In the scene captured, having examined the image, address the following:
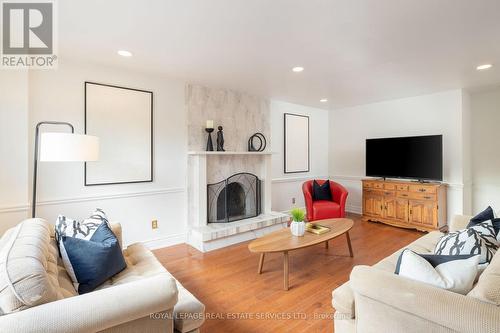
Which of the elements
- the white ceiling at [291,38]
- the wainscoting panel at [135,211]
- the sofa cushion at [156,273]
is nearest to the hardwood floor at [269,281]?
the wainscoting panel at [135,211]

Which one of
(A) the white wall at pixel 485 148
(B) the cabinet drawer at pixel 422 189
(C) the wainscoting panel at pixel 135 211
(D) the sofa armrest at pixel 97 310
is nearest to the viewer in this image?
(D) the sofa armrest at pixel 97 310

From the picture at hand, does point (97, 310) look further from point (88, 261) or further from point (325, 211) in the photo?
point (325, 211)

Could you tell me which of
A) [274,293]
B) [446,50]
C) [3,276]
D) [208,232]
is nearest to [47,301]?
[3,276]

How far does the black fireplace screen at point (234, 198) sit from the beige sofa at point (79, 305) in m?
2.46

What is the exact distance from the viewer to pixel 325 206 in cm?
425

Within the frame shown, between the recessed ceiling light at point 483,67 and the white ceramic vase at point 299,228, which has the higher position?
the recessed ceiling light at point 483,67

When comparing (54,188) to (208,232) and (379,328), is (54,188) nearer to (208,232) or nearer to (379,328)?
(208,232)

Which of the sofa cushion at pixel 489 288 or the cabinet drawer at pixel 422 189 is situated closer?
the sofa cushion at pixel 489 288

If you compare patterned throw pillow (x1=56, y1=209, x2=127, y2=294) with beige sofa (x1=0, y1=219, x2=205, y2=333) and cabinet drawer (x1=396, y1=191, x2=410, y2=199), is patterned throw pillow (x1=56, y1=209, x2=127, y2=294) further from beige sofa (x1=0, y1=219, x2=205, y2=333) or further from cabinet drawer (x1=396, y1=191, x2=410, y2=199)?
cabinet drawer (x1=396, y1=191, x2=410, y2=199)

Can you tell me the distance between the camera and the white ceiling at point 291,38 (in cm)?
186

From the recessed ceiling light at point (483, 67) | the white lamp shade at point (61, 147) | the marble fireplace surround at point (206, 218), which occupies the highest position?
the recessed ceiling light at point (483, 67)

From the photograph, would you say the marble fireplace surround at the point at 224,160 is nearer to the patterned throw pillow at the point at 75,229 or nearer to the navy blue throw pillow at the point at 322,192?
the navy blue throw pillow at the point at 322,192

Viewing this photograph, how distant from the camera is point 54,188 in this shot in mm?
2783

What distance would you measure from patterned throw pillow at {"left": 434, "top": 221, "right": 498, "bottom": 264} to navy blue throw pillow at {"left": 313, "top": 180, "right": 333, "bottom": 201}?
2.77m
